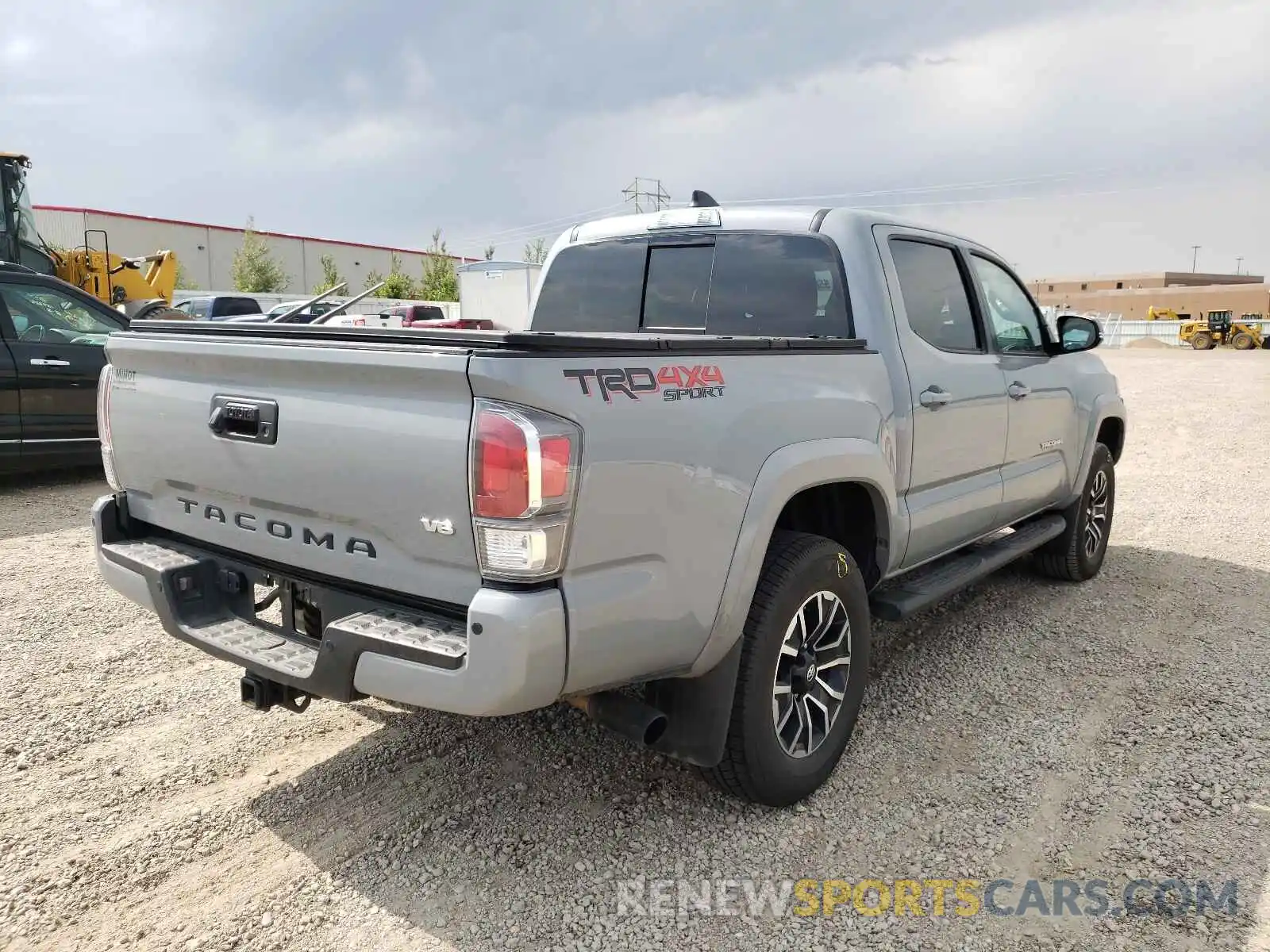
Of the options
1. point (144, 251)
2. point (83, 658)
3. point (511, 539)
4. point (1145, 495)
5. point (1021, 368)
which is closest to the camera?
point (511, 539)

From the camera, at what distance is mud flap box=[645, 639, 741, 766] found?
8.96 ft

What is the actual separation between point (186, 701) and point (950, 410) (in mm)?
3443

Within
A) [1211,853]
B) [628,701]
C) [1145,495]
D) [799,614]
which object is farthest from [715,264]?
[1145,495]

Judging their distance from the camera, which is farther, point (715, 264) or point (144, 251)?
point (144, 251)

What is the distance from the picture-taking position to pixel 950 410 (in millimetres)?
3910

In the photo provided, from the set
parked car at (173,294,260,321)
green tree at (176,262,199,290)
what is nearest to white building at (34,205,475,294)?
green tree at (176,262,199,290)

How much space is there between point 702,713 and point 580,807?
0.68 metres

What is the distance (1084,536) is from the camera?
5641mm

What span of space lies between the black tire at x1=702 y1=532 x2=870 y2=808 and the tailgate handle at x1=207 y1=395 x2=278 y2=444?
1.50 meters

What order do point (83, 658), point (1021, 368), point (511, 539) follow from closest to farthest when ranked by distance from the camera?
point (511, 539) < point (83, 658) < point (1021, 368)

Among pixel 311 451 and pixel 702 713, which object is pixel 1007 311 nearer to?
pixel 702 713

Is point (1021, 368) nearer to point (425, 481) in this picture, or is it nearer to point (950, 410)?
point (950, 410)

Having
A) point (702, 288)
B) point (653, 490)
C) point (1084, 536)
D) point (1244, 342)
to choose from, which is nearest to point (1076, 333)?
point (1084, 536)

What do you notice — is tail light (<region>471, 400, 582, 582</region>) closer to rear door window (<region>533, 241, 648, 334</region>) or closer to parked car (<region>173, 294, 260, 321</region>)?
rear door window (<region>533, 241, 648, 334</region>)
